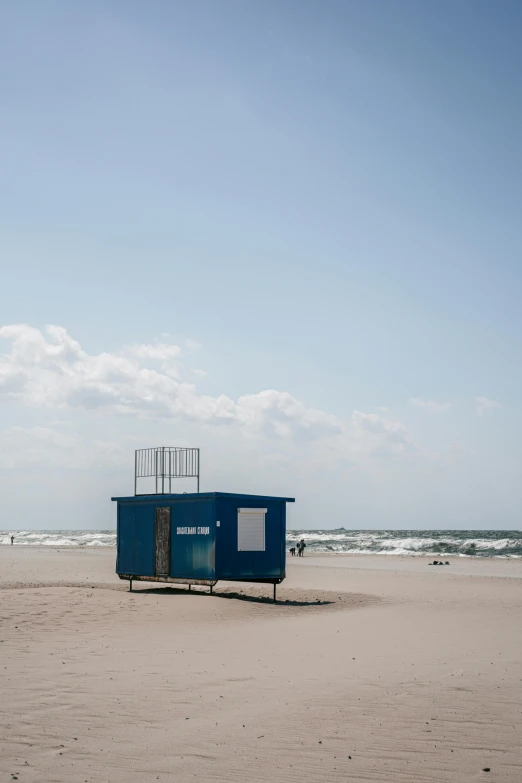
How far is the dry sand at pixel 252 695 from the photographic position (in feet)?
22.1

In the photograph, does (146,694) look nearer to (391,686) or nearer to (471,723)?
(391,686)

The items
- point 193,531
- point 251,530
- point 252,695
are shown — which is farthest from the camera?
point 251,530

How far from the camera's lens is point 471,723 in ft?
26.2

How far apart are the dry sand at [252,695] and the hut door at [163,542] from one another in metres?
4.63

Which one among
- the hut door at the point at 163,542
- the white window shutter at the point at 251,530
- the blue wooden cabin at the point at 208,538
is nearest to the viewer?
the blue wooden cabin at the point at 208,538

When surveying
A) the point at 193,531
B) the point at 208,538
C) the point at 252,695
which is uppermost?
the point at 193,531

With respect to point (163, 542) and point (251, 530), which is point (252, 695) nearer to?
point (251, 530)

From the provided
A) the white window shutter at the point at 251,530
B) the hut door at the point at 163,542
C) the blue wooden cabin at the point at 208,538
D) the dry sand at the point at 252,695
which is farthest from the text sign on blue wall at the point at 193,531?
the dry sand at the point at 252,695

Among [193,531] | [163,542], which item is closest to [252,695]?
[193,531]

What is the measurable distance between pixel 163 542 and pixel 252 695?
1401 cm

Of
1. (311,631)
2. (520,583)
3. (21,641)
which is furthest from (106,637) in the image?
(520,583)

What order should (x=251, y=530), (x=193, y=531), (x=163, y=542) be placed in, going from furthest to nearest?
(x=163, y=542) < (x=251, y=530) < (x=193, y=531)

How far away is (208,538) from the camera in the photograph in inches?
849

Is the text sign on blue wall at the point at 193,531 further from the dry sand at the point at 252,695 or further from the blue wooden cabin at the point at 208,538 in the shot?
the dry sand at the point at 252,695
